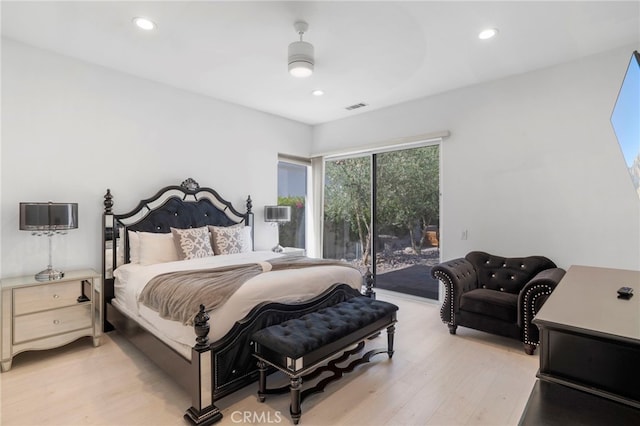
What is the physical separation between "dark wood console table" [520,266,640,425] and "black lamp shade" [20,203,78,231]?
357 centimetres

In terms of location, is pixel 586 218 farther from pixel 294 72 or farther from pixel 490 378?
pixel 294 72

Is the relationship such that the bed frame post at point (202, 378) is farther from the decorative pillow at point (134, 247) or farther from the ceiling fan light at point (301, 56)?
the ceiling fan light at point (301, 56)

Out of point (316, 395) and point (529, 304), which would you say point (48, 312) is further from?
point (529, 304)

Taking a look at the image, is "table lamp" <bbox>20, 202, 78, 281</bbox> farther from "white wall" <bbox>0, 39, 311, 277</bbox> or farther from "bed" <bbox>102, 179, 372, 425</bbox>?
"bed" <bbox>102, 179, 372, 425</bbox>

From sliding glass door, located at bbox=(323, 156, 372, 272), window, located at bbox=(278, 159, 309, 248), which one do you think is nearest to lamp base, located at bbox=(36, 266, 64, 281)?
window, located at bbox=(278, 159, 309, 248)

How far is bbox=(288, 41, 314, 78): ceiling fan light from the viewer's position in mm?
2740

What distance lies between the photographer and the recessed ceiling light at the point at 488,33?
109 inches

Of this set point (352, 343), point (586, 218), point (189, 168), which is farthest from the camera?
point (189, 168)

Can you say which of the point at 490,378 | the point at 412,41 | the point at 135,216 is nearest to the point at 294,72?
the point at 412,41

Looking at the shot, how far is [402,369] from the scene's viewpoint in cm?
268

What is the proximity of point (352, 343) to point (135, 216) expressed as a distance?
2919mm

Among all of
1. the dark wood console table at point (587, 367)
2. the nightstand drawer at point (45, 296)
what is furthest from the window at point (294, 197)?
the dark wood console table at point (587, 367)

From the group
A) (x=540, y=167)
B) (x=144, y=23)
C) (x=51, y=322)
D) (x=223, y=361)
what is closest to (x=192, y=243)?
(x=51, y=322)

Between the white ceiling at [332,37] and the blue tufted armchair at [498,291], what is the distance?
7.12 feet
